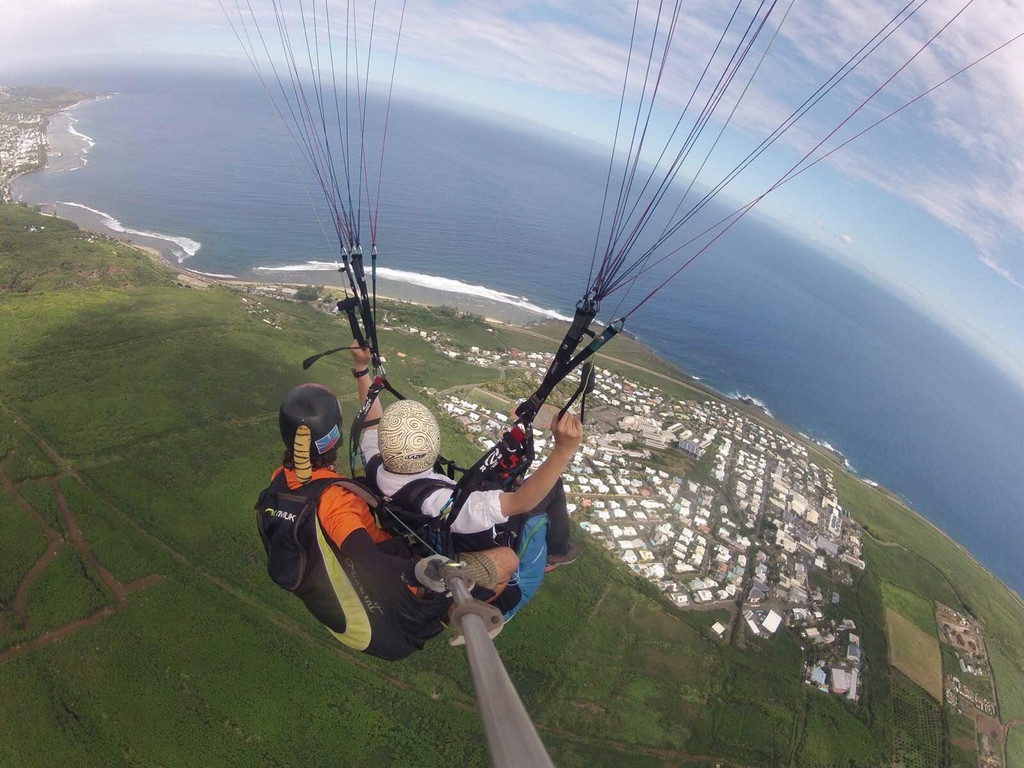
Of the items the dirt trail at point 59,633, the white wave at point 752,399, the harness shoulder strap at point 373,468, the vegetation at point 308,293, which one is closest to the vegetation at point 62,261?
the vegetation at point 308,293

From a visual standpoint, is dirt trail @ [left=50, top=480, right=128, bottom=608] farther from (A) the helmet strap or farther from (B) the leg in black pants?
(B) the leg in black pants

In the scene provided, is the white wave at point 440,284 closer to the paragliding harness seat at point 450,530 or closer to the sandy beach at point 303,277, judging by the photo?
the sandy beach at point 303,277

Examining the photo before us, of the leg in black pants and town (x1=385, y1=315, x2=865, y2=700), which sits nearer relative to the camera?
the leg in black pants

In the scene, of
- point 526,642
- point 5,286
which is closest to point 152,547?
point 526,642

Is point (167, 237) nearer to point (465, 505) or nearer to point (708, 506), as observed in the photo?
point (708, 506)

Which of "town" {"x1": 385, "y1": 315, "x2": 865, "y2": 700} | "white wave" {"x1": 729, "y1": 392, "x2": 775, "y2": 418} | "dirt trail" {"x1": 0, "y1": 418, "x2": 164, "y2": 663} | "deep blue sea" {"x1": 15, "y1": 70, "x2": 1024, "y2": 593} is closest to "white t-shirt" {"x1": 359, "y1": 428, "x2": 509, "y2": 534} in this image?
"town" {"x1": 385, "y1": 315, "x2": 865, "y2": 700}

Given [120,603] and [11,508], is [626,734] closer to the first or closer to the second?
[120,603]
